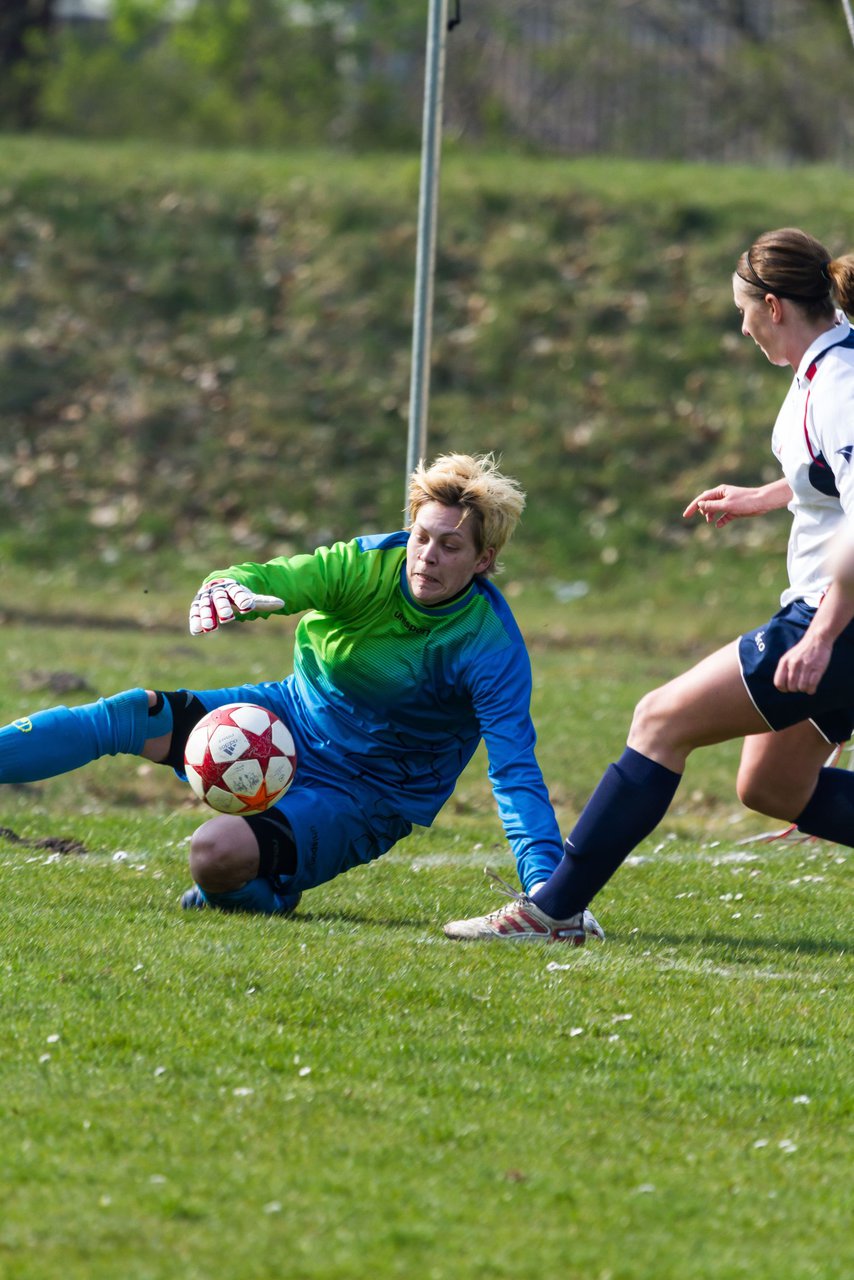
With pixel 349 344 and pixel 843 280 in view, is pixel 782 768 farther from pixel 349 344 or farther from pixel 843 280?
pixel 349 344

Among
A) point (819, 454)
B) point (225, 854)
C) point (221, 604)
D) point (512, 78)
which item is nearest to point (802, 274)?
point (819, 454)

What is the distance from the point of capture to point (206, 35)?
31109mm

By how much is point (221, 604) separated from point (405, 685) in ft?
2.67

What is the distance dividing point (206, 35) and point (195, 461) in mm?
14925

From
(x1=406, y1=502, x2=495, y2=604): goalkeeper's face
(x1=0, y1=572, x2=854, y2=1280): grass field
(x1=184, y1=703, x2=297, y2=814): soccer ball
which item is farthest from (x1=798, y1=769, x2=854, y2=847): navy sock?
(x1=184, y1=703, x2=297, y2=814): soccer ball

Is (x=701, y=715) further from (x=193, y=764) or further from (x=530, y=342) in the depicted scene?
(x=530, y=342)

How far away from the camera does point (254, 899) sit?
19.4 ft

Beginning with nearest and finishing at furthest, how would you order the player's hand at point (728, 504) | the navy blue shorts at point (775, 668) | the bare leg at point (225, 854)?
the navy blue shorts at point (775, 668)
the bare leg at point (225, 854)
the player's hand at point (728, 504)

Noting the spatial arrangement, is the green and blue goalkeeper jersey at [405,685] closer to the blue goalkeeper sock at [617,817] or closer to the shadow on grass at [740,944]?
the blue goalkeeper sock at [617,817]

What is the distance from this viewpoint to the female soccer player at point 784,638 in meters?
4.91

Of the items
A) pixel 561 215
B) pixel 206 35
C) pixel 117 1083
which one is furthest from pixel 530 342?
pixel 117 1083

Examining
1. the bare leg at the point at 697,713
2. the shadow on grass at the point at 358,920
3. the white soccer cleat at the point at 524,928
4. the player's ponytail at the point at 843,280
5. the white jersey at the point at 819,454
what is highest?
the player's ponytail at the point at 843,280

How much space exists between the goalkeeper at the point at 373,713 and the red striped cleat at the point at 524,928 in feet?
0.36

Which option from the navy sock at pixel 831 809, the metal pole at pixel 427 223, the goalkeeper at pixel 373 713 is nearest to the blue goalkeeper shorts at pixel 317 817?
the goalkeeper at pixel 373 713
